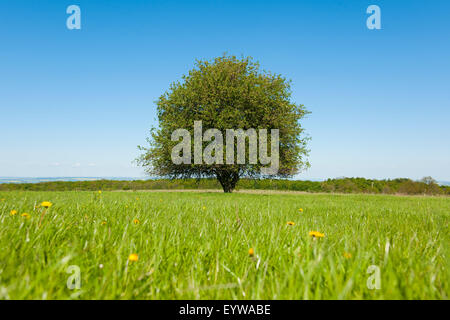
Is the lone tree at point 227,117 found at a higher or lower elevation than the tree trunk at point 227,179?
higher

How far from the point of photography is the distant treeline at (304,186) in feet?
114

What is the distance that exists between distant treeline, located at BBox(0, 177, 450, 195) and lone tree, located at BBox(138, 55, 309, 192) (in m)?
9.20

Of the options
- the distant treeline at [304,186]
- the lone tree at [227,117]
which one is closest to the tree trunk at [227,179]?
the lone tree at [227,117]

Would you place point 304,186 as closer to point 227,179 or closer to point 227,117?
point 227,179

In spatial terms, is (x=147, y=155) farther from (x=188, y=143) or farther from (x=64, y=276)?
(x=64, y=276)

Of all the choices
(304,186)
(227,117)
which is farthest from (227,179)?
(304,186)

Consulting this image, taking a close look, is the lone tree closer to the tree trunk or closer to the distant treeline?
the tree trunk

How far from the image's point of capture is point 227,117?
21.1 metres

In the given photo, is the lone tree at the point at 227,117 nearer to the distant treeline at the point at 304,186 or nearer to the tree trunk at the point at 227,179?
the tree trunk at the point at 227,179

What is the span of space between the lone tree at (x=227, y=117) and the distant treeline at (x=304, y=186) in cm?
920

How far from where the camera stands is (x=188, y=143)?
21.0 meters

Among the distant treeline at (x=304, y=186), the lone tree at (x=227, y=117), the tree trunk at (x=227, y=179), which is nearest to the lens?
the lone tree at (x=227, y=117)

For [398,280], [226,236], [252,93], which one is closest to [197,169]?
[252,93]
